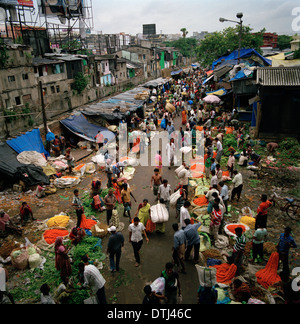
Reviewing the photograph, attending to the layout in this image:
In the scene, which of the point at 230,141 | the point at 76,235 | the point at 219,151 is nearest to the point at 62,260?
the point at 76,235

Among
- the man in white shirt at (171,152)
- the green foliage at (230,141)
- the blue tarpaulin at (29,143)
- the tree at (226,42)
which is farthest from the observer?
the tree at (226,42)

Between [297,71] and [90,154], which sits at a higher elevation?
[297,71]

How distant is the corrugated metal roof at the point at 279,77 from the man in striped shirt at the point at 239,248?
423 inches

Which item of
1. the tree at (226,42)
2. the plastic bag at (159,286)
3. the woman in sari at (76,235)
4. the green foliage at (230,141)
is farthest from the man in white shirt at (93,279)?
the tree at (226,42)

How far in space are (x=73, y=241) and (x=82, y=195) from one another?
3.71 m

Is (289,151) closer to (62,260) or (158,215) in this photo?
(158,215)

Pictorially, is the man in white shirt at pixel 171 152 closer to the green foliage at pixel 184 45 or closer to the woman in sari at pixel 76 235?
the woman in sari at pixel 76 235

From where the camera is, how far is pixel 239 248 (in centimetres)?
593

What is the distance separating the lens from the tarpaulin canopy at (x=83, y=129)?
16766 mm
